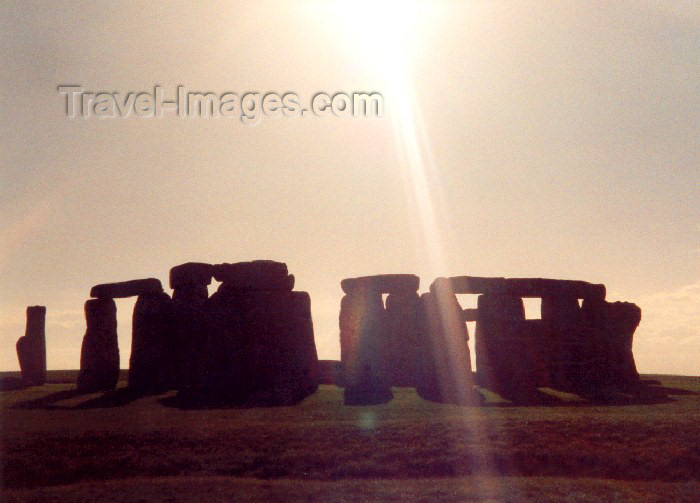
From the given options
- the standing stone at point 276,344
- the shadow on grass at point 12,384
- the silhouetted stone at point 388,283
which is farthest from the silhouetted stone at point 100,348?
the silhouetted stone at point 388,283

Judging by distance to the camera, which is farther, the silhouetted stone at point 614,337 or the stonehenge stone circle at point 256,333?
the silhouetted stone at point 614,337

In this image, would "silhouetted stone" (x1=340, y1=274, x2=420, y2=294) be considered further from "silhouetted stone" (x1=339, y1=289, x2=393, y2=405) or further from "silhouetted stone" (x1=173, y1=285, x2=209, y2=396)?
"silhouetted stone" (x1=173, y1=285, x2=209, y2=396)

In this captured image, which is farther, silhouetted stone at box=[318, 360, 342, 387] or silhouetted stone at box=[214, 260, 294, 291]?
silhouetted stone at box=[318, 360, 342, 387]

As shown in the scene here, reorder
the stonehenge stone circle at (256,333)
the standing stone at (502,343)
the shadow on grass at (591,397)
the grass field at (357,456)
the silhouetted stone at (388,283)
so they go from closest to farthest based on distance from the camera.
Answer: the grass field at (357,456)
the shadow on grass at (591,397)
the stonehenge stone circle at (256,333)
the standing stone at (502,343)
the silhouetted stone at (388,283)

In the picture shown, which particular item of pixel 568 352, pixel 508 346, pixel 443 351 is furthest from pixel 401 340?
pixel 568 352

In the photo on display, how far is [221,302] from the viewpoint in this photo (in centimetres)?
2141

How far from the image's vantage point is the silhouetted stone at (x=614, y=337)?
74.9 ft

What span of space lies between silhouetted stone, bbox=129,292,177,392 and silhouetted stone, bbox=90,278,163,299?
0.21 metres

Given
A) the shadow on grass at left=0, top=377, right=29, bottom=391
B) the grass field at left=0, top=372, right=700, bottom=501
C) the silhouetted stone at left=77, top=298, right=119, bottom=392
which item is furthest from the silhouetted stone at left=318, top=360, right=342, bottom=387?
the shadow on grass at left=0, top=377, right=29, bottom=391

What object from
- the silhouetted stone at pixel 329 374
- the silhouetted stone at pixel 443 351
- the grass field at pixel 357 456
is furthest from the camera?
the silhouetted stone at pixel 329 374

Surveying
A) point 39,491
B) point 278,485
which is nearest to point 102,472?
point 39,491

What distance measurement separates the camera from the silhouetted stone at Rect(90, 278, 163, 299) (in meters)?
22.7

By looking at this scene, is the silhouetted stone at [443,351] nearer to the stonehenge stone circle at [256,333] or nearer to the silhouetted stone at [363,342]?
the silhouetted stone at [363,342]

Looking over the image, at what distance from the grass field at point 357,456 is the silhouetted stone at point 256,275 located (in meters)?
5.49
